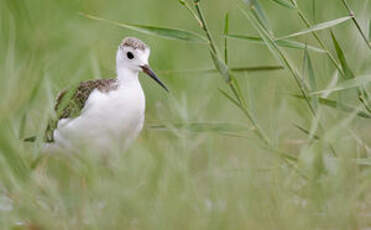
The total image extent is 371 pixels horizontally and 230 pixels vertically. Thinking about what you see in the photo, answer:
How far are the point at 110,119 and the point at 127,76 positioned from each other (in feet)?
0.94

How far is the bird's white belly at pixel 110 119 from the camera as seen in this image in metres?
3.88

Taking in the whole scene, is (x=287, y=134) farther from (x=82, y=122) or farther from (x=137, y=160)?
(x=137, y=160)

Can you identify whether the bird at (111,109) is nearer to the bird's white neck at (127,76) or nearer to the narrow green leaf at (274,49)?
the bird's white neck at (127,76)

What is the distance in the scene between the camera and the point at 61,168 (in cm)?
348

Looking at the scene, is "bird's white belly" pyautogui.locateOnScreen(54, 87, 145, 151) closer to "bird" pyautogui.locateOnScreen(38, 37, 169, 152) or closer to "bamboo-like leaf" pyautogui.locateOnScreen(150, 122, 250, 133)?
"bird" pyautogui.locateOnScreen(38, 37, 169, 152)

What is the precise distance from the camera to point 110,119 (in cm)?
389

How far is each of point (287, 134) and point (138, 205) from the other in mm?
1992

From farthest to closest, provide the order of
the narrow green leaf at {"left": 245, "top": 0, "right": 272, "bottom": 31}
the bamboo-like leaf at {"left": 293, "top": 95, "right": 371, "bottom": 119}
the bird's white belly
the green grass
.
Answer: the bird's white belly → the bamboo-like leaf at {"left": 293, "top": 95, "right": 371, "bottom": 119} → the narrow green leaf at {"left": 245, "top": 0, "right": 272, "bottom": 31} → the green grass

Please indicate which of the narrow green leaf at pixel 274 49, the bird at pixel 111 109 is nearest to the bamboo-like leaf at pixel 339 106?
the narrow green leaf at pixel 274 49

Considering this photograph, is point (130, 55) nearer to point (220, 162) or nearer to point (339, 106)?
point (220, 162)

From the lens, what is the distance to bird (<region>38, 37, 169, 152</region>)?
12.8 ft

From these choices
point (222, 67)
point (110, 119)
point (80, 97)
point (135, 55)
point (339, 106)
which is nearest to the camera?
point (222, 67)

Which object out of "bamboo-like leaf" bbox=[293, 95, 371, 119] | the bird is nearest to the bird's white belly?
the bird

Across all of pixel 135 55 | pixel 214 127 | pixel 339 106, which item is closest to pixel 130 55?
pixel 135 55
